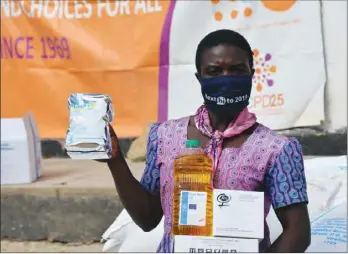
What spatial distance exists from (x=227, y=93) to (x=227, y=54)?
103 millimetres

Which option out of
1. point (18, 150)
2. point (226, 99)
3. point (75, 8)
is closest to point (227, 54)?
point (226, 99)

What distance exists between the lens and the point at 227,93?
1.80 m

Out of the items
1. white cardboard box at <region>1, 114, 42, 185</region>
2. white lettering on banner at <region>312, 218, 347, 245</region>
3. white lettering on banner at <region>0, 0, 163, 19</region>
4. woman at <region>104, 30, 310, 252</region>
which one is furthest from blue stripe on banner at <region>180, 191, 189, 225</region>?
white lettering on banner at <region>0, 0, 163, 19</region>

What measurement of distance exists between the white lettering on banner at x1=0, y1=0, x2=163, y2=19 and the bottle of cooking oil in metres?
3.42

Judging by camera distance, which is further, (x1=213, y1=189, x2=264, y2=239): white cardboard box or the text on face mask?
the text on face mask

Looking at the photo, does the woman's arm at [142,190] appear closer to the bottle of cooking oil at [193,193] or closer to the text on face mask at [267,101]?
the bottle of cooking oil at [193,193]

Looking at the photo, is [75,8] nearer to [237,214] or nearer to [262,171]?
[262,171]

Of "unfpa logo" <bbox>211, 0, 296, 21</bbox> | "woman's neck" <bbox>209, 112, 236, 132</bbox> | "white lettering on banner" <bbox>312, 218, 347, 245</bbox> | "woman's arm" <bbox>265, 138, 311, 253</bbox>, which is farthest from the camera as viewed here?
"unfpa logo" <bbox>211, 0, 296, 21</bbox>

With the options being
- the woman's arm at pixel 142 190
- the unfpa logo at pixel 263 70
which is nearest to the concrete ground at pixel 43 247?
the unfpa logo at pixel 263 70

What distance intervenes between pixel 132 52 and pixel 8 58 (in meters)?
1.05

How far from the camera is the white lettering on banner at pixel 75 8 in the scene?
5.15 m

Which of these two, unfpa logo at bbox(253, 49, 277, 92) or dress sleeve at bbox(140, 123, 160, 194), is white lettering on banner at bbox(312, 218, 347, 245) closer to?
dress sleeve at bbox(140, 123, 160, 194)

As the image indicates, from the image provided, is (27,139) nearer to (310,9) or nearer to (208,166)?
(310,9)

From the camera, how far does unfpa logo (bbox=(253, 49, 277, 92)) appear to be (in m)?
4.80
